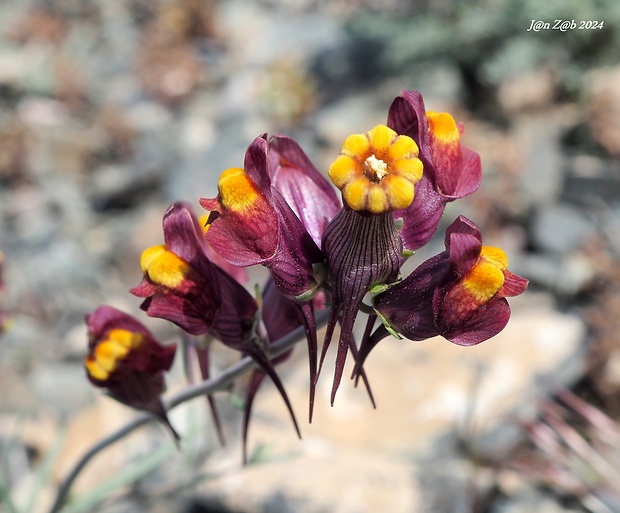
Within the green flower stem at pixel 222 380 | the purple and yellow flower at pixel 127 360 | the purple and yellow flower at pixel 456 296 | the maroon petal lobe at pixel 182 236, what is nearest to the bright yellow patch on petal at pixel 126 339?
the purple and yellow flower at pixel 127 360


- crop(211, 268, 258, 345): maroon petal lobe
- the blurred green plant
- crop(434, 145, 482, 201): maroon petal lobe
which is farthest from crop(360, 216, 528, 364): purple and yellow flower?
the blurred green plant

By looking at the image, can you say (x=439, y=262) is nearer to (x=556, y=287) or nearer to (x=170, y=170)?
(x=556, y=287)

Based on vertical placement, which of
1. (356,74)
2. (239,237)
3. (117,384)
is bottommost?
(117,384)

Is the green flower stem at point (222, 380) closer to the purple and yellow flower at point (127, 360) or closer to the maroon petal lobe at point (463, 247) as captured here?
the purple and yellow flower at point (127, 360)

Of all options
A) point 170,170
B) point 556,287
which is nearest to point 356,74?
point 170,170

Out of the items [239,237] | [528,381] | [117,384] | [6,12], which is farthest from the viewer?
[6,12]

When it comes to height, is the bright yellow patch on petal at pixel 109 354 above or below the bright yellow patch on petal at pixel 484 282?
below
